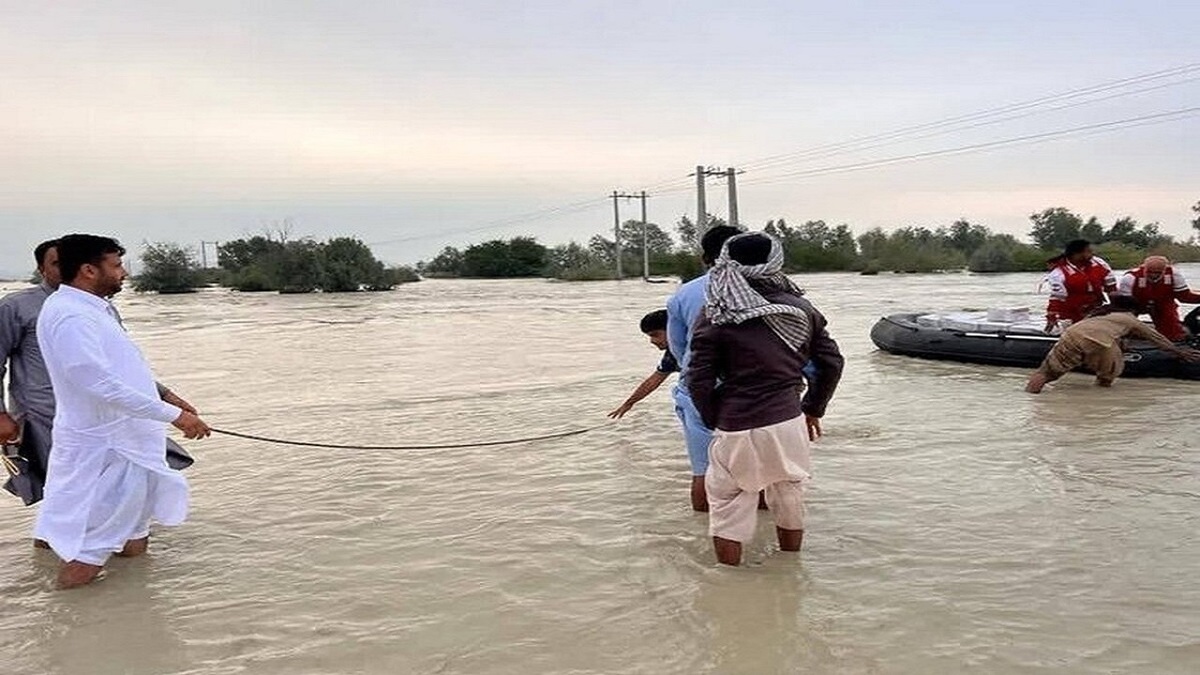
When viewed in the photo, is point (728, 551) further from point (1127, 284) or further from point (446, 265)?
point (446, 265)

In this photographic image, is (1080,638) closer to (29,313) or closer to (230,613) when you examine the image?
(230,613)

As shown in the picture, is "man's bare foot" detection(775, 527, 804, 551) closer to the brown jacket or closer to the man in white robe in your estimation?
the brown jacket

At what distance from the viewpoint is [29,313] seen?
171 inches

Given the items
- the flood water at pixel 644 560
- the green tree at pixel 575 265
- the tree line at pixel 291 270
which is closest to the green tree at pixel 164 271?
the tree line at pixel 291 270

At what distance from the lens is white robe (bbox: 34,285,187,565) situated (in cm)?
371

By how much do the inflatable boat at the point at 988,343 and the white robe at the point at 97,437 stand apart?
890cm

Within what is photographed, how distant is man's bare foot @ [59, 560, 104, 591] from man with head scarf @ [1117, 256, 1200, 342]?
880 cm

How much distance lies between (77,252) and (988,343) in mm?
9537

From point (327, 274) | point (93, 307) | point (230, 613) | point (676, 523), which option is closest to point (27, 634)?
point (230, 613)

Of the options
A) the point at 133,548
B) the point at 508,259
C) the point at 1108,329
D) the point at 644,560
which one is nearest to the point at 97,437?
the point at 133,548

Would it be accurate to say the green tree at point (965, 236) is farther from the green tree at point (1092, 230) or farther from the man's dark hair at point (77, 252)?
the man's dark hair at point (77, 252)

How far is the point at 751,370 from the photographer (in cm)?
366

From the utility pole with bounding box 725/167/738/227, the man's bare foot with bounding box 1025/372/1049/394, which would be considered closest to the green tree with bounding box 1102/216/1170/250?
the utility pole with bounding box 725/167/738/227

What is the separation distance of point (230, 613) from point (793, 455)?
244 cm
